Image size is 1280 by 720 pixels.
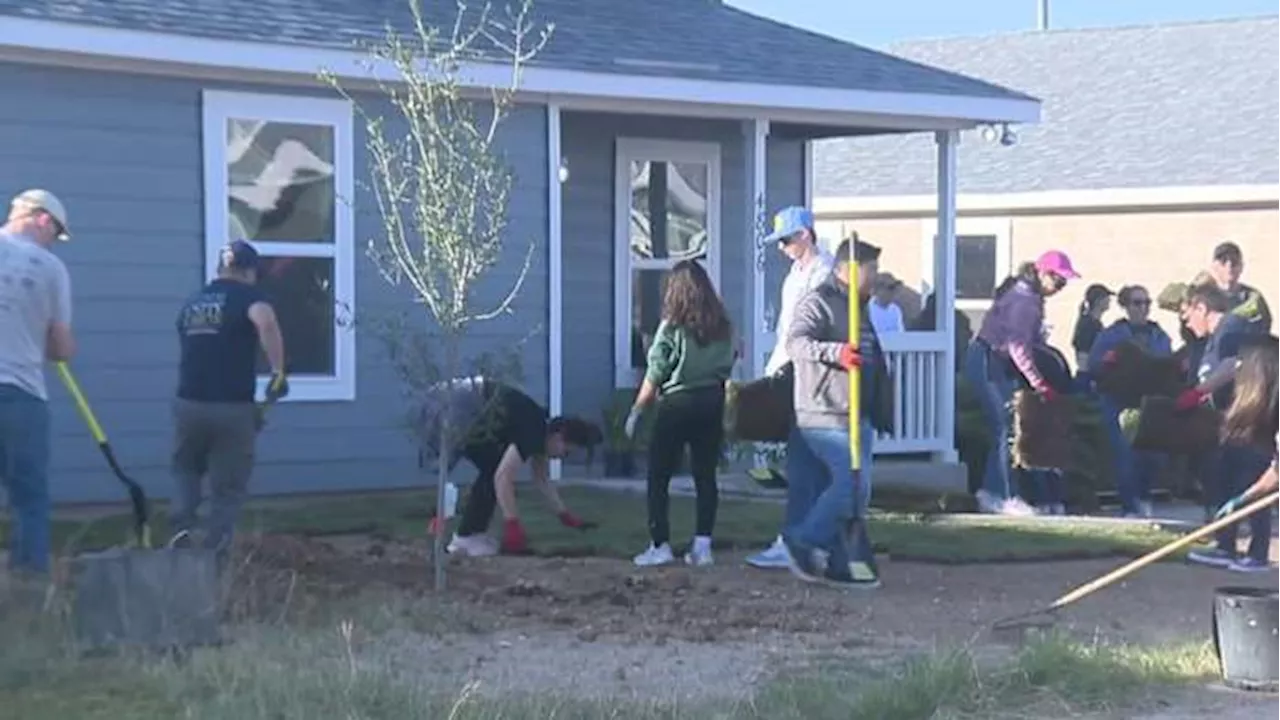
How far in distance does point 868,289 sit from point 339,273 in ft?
13.8

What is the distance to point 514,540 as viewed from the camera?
468 inches

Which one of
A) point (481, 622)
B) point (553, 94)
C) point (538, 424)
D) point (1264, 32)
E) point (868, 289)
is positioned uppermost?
point (1264, 32)

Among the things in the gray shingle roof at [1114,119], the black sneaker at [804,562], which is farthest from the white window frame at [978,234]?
the black sneaker at [804,562]

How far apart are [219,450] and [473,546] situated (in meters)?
1.93

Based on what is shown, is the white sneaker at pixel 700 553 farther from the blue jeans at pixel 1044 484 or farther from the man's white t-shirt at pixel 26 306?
the blue jeans at pixel 1044 484

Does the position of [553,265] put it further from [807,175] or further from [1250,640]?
[1250,640]

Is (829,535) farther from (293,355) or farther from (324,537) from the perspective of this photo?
(293,355)

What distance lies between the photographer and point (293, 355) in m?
14.1

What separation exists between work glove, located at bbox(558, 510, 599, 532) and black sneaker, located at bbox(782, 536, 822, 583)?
171 centimetres

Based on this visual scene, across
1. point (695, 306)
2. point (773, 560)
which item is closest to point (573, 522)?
point (773, 560)

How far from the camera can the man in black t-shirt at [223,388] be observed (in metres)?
10.3

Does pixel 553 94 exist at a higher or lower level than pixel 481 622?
higher

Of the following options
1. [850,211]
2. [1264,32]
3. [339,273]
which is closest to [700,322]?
[339,273]

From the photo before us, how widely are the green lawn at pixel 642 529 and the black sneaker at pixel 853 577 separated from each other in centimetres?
127
